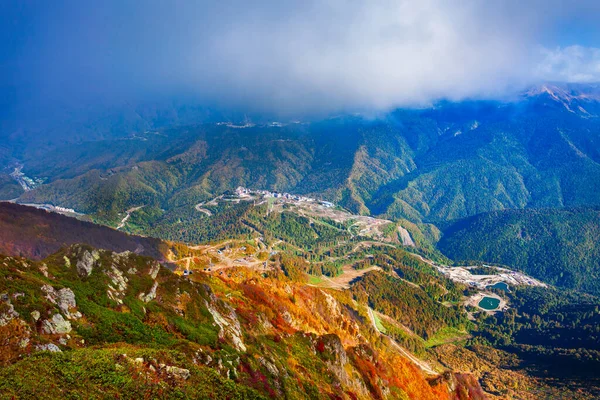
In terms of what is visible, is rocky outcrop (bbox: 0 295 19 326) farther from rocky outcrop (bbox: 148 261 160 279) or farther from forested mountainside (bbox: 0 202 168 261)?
forested mountainside (bbox: 0 202 168 261)

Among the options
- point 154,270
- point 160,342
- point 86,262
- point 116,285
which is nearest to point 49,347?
point 160,342

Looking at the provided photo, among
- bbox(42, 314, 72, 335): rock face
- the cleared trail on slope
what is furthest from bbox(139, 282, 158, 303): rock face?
the cleared trail on slope

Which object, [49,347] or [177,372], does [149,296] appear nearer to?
[49,347]

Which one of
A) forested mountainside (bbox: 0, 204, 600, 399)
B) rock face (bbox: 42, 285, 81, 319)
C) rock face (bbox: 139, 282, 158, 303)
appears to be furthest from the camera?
rock face (bbox: 139, 282, 158, 303)

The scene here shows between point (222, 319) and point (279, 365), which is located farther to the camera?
point (222, 319)

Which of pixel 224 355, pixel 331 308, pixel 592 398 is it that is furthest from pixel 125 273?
pixel 592 398

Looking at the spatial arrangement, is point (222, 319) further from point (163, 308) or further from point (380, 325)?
point (380, 325)
